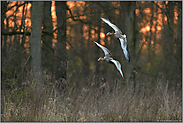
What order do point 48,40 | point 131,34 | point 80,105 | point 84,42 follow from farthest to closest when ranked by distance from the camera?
1. point 84,42
2. point 48,40
3. point 131,34
4. point 80,105

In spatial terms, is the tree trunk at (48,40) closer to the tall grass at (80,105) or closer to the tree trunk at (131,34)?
the tree trunk at (131,34)

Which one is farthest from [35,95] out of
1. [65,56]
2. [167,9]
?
[167,9]

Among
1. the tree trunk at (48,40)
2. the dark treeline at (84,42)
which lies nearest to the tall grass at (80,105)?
the dark treeline at (84,42)

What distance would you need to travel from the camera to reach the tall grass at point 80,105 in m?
4.81

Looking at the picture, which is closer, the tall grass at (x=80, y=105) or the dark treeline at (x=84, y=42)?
the tall grass at (x=80, y=105)

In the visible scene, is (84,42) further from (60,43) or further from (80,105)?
(80,105)

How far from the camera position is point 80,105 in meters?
5.01

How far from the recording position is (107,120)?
5137mm

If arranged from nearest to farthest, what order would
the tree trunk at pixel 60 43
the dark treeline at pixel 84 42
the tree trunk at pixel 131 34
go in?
the tree trunk at pixel 131 34
the dark treeline at pixel 84 42
the tree trunk at pixel 60 43

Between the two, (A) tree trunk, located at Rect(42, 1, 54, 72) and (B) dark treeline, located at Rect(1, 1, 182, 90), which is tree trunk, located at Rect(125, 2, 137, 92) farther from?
(A) tree trunk, located at Rect(42, 1, 54, 72)

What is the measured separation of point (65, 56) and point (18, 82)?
3.45 m

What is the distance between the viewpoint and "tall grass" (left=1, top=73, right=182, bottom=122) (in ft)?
15.8

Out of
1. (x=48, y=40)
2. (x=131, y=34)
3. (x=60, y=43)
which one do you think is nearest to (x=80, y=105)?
(x=131, y=34)

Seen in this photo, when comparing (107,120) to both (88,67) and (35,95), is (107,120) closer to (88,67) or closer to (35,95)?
(35,95)
